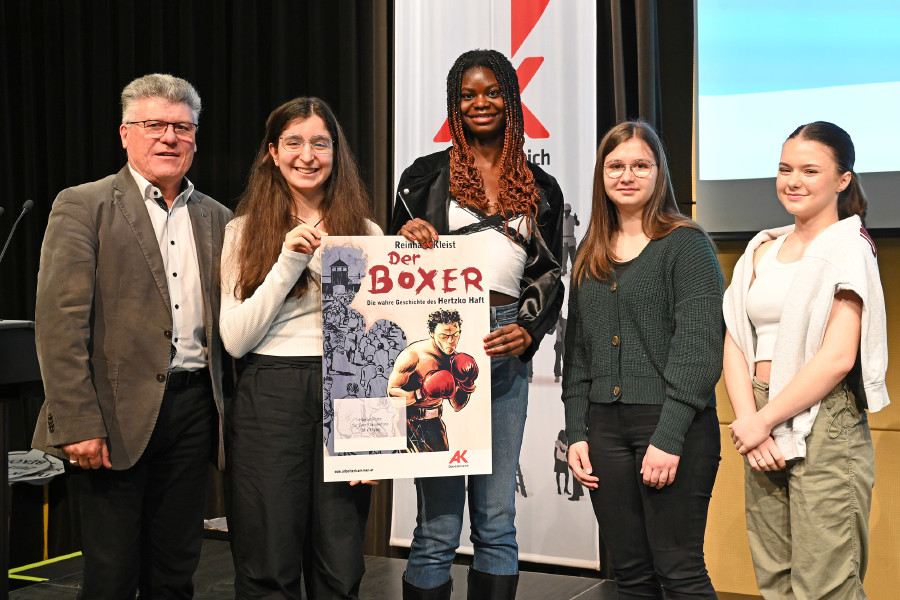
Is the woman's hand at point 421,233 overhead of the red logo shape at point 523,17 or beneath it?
beneath

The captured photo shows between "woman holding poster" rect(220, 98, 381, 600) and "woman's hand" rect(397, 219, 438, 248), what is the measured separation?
158 millimetres

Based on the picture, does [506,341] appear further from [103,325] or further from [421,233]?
[103,325]

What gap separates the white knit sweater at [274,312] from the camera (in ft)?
6.45

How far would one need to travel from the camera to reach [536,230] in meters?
2.17

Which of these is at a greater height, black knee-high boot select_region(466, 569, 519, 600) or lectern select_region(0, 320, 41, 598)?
lectern select_region(0, 320, 41, 598)

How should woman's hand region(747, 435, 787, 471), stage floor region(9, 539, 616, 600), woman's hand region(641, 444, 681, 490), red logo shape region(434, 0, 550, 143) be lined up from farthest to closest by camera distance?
1. red logo shape region(434, 0, 550, 143)
2. stage floor region(9, 539, 616, 600)
3. woman's hand region(747, 435, 787, 471)
4. woman's hand region(641, 444, 681, 490)

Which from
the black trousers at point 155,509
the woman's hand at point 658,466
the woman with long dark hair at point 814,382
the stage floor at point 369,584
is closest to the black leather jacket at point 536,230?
the woman's hand at point 658,466

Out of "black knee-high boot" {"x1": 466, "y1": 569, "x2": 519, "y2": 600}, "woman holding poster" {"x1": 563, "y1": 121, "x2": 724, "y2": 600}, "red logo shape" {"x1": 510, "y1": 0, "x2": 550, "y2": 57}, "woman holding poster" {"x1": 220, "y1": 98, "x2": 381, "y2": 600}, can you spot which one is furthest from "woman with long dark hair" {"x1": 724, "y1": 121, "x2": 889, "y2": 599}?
"red logo shape" {"x1": 510, "y1": 0, "x2": 550, "y2": 57}

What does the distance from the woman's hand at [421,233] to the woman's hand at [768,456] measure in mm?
963

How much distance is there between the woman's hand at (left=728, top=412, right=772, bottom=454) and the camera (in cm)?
211

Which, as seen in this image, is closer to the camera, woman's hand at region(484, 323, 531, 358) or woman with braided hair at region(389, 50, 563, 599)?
woman's hand at region(484, 323, 531, 358)

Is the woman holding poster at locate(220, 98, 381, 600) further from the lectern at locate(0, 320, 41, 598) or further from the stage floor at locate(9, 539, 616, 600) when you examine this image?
the stage floor at locate(9, 539, 616, 600)

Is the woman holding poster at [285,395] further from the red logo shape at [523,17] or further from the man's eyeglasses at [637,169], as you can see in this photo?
the red logo shape at [523,17]

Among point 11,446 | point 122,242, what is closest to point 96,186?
point 122,242
